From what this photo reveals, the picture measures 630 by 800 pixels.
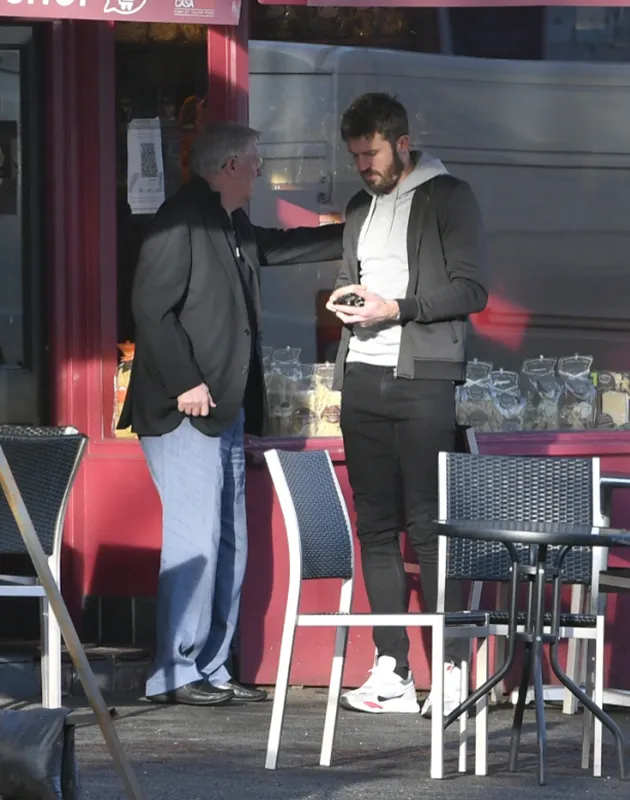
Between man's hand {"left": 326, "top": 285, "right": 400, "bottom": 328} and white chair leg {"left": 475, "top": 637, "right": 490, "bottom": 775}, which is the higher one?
man's hand {"left": 326, "top": 285, "right": 400, "bottom": 328}

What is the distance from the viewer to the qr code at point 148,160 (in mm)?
7215

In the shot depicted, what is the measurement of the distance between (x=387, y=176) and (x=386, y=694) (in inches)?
73.1

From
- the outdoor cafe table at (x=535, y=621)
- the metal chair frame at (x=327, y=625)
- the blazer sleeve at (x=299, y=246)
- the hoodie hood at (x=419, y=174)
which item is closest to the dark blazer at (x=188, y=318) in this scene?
the blazer sleeve at (x=299, y=246)

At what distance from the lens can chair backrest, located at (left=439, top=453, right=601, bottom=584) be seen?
19.6 feet

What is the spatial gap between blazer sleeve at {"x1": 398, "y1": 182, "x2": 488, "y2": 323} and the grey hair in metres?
→ 0.76

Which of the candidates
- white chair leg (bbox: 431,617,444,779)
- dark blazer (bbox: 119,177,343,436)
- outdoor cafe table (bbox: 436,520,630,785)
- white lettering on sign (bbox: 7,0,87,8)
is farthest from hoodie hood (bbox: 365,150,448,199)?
white chair leg (bbox: 431,617,444,779)

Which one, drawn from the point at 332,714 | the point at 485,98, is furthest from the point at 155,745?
the point at 485,98

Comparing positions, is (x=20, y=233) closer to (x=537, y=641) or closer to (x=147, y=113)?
(x=147, y=113)

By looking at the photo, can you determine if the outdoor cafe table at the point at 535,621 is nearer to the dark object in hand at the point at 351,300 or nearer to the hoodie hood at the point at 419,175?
the dark object in hand at the point at 351,300

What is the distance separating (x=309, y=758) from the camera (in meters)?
5.96

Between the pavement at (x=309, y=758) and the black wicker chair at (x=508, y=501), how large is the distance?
1.14 feet

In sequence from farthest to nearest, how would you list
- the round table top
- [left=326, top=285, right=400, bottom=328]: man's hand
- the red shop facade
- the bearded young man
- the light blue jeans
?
the red shop facade, the light blue jeans, the bearded young man, [left=326, top=285, right=400, bottom=328]: man's hand, the round table top

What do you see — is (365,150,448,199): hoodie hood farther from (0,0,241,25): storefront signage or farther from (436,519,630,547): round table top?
(436,519,630,547): round table top

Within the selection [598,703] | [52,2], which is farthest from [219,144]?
[598,703]
